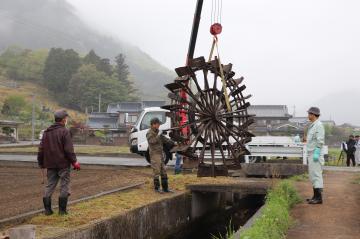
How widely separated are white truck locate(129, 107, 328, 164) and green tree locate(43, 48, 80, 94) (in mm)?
66806

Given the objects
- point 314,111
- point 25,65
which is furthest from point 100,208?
point 25,65

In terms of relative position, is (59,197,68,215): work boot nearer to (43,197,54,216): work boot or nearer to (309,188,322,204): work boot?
(43,197,54,216): work boot

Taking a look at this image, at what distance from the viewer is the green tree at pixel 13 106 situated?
213ft

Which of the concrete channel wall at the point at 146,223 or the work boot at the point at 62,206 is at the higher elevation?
the work boot at the point at 62,206

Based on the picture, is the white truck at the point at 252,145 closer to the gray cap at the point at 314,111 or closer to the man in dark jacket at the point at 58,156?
the gray cap at the point at 314,111

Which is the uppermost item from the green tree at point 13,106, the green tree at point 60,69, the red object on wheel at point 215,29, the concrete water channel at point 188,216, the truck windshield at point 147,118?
the green tree at point 60,69

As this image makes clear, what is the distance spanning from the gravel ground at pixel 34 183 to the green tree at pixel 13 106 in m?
49.4

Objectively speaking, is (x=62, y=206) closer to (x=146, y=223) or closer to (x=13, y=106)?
(x=146, y=223)

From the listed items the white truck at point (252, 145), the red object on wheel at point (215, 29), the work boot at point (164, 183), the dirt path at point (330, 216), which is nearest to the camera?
the dirt path at point (330, 216)

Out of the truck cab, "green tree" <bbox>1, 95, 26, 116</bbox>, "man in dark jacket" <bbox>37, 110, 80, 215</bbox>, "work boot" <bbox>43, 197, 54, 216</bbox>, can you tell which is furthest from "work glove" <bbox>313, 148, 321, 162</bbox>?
"green tree" <bbox>1, 95, 26, 116</bbox>

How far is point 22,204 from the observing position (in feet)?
28.9

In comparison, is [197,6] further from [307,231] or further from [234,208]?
[307,231]

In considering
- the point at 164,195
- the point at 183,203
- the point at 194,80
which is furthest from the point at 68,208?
the point at 194,80

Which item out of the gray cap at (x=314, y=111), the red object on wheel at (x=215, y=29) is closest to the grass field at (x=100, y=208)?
the gray cap at (x=314, y=111)
